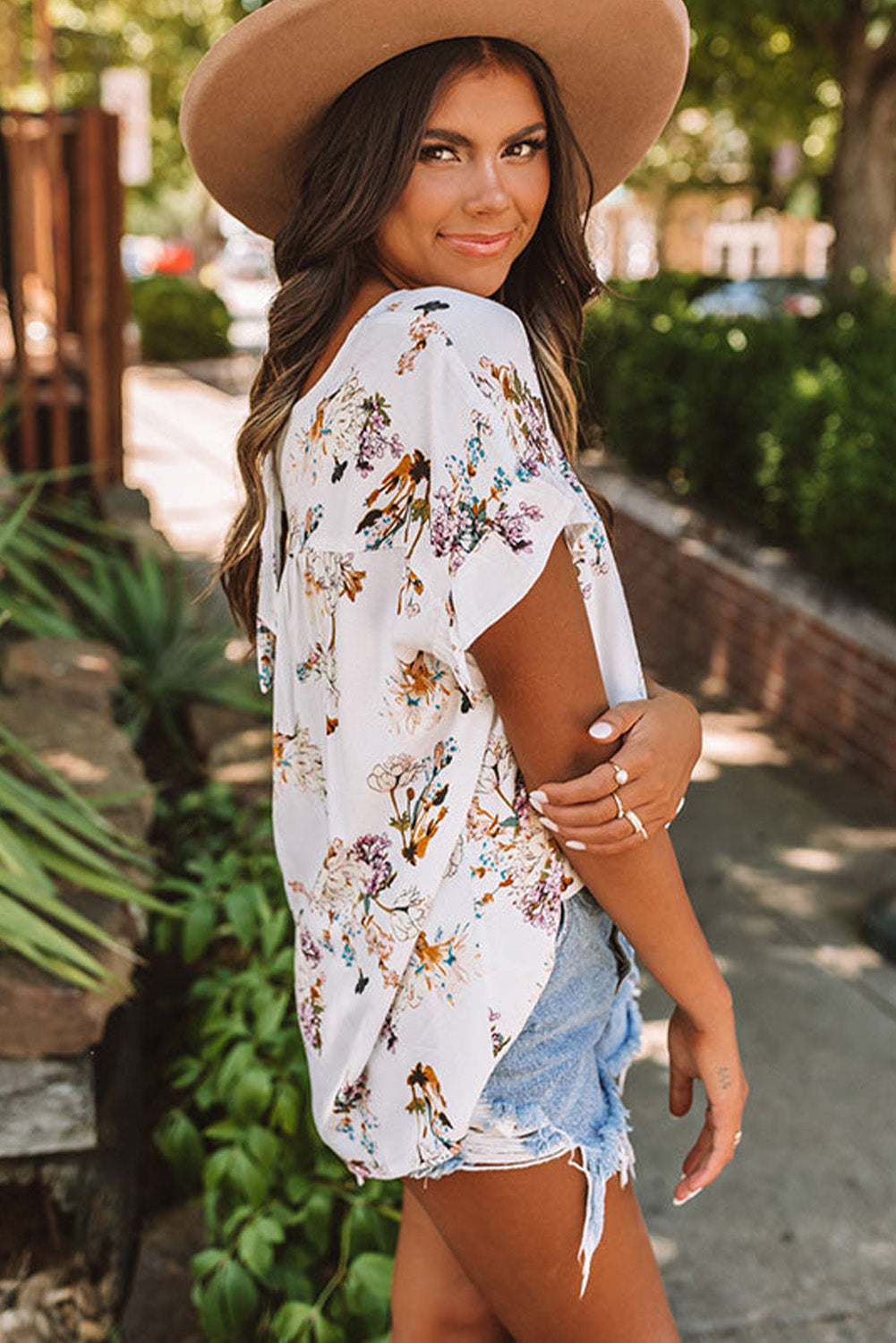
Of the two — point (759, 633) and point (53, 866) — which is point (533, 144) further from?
point (759, 633)

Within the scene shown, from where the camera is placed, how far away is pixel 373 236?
59.8 inches

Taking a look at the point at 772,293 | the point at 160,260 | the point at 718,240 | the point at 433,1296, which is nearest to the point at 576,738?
the point at 433,1296

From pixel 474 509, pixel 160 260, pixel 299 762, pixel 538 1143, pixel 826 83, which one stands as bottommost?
pixel 160 260

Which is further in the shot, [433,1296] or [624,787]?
[433,1296]

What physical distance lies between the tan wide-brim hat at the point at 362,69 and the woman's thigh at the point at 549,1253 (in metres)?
1.10

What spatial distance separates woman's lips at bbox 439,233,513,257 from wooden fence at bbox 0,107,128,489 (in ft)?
14.6

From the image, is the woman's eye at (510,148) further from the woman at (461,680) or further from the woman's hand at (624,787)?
the woman's hand at (624,787)

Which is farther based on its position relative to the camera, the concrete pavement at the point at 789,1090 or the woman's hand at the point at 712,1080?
the concrete pavement at the point at 789,1090

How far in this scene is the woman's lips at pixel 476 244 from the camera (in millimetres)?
1500

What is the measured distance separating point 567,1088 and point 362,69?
1.04 meters

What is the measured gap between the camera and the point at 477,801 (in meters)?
1.45

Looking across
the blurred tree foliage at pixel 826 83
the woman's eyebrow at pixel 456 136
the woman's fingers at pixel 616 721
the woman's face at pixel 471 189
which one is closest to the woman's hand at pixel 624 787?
the woman's fingers at pixel 616 721

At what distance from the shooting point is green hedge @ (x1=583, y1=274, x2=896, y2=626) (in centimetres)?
522

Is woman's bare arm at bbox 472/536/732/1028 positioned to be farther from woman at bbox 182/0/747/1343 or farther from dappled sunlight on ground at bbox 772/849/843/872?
dappled sunlight on ground at bbox 772/849/843/872
